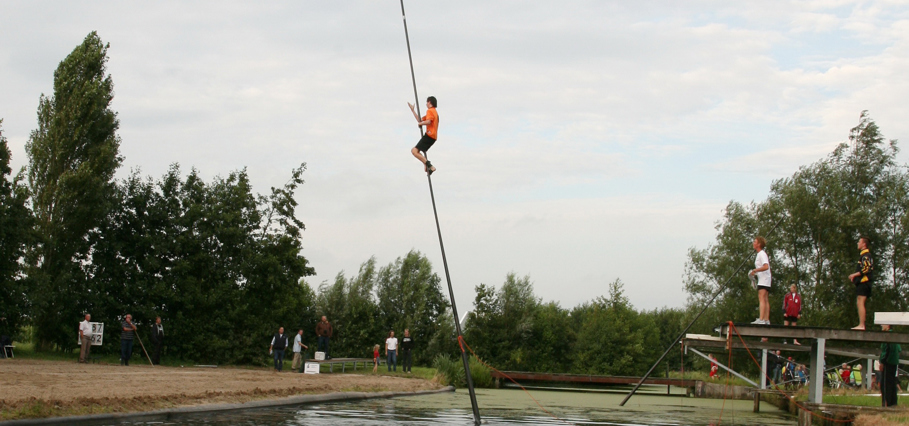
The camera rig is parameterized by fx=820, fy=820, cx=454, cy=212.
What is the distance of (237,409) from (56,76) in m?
26.0

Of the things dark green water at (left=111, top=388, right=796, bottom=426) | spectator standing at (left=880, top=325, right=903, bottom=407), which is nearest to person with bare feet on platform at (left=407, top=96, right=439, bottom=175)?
dark green water at (left=111, top=388, right=796, bottom=426)

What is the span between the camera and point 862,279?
15.0 m

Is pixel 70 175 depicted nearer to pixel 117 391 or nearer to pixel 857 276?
pixel 117 391

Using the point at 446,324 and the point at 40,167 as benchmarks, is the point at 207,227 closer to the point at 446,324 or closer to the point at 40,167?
the point at 40,167

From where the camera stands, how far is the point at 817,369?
16.0 meters

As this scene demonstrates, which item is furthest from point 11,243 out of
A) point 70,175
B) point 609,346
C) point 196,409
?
point 609,346

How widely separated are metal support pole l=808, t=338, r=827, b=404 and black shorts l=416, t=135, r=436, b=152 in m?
8.73

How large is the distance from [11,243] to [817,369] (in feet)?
92.4

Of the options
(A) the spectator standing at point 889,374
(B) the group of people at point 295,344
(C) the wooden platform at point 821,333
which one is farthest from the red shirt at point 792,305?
(B) the group of people at point 295,344

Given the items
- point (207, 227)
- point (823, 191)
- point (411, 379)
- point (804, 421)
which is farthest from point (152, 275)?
point (823, 191)

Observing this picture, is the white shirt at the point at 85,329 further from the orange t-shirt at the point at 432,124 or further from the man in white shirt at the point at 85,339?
the orange t-shirt at the point at 432,124

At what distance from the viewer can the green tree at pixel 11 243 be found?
30500mm

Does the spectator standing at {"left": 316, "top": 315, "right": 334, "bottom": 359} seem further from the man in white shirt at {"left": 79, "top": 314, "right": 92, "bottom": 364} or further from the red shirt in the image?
the red shirt

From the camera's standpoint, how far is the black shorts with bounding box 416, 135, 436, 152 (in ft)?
41.0
